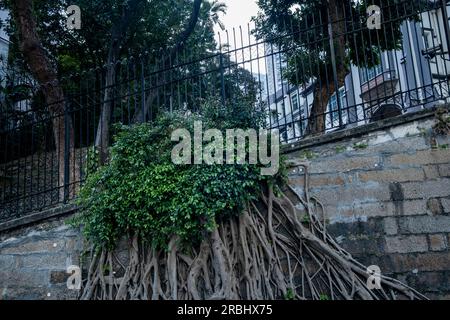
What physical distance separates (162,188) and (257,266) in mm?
1242

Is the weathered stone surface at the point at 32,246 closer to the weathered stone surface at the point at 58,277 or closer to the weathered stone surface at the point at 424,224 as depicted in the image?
the weathered stone surface at the point at 58,277

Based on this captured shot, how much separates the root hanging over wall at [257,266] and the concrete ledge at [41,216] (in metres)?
0.94

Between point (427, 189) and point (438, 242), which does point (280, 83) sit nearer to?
point (427, 189)

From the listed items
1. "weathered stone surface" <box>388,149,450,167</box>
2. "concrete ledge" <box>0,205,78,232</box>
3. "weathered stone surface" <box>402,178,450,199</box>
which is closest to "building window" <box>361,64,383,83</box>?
"weathered stone surface" <box>388,149,450,167</box>

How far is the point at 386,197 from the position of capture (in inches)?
159

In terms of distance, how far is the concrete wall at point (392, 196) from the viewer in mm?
3785

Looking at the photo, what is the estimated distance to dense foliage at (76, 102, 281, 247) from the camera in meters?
3.98

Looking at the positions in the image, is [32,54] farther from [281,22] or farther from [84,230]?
[281,22]

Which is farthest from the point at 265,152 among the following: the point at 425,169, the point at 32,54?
the point at 32,54

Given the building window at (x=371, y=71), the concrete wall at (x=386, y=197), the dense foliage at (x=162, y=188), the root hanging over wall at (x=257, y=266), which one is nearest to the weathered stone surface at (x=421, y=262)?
the concrete wall at (x=386, y=197)

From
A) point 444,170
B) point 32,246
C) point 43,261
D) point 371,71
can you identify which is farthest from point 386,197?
point 371,71

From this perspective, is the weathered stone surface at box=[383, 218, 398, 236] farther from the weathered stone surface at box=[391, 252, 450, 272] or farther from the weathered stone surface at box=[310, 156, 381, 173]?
the weathered stone surface at box=[310, 156, 381, 173]

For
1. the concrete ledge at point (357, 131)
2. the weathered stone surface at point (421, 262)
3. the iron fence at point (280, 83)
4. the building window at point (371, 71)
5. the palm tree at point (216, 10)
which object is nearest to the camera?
the weathered stone surface at point (421, 262)

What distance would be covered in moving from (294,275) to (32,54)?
602 cm
